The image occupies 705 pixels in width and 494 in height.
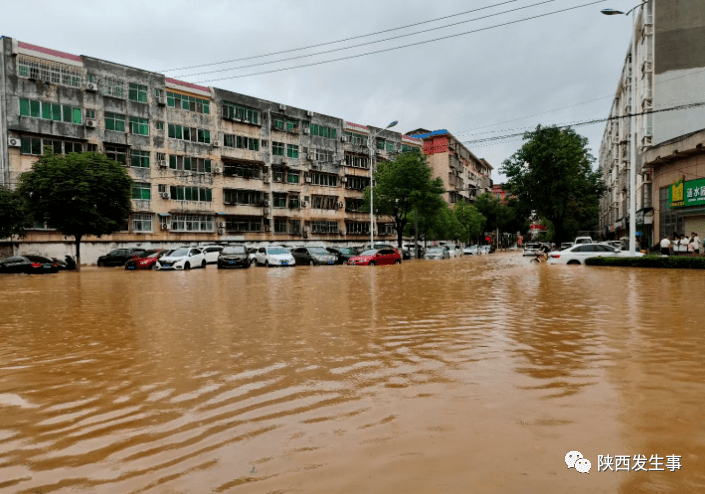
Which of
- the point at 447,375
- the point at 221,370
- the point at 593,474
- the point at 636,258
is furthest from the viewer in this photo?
the point at 636,258

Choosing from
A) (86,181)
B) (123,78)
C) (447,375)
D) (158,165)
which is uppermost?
(123,78)

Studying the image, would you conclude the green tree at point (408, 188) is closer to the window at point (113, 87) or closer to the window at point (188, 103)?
the window at point (188, 103)

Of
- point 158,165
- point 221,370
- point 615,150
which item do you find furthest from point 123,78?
point 615,150

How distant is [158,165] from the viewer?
156ft

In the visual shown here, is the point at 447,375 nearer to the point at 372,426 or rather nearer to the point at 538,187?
the point at 372,426

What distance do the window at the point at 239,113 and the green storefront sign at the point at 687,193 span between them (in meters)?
39.8

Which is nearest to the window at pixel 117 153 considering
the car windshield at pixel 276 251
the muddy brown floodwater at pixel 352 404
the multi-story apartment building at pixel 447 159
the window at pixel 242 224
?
the window at pixel 242 224

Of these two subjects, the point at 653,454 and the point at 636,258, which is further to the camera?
the point at 636,258

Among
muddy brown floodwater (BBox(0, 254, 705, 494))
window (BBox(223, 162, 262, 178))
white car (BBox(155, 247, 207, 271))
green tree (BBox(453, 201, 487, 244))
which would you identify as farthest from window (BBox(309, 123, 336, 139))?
muddy brown floodwater (BBox(0, 254, 705, 494))

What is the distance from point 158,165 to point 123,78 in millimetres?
7827

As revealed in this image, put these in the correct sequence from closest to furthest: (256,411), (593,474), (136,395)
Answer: (593,474), (256,411), (136,395)

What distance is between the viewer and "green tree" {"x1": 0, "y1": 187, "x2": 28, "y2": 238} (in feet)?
112

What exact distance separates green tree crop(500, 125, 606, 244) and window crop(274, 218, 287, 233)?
2498 cm

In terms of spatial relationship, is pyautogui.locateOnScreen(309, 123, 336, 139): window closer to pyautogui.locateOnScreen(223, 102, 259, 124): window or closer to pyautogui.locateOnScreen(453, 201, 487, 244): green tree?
pyautogui.locateOnScreen(223, 102, 259, 124): window
